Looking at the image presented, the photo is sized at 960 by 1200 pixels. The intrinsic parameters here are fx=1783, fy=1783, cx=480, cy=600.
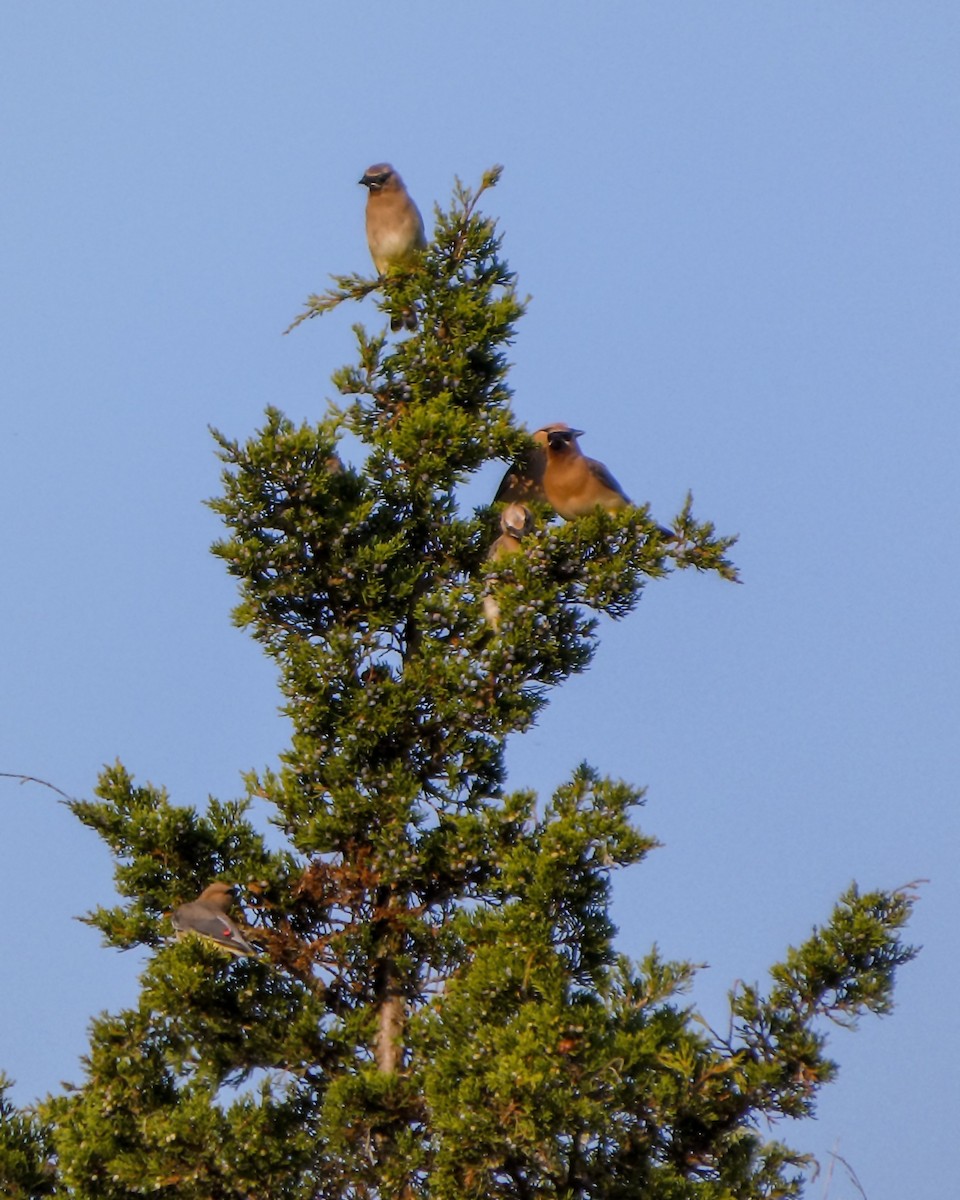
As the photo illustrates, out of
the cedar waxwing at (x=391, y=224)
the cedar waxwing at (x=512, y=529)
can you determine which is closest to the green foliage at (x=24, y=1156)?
the cedar waxwing at (x=512, y=529)

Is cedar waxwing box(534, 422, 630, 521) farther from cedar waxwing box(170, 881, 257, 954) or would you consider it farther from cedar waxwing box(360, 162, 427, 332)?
cedar waxwing box(170, 881, 257, 954)

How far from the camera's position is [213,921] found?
5.03 meters

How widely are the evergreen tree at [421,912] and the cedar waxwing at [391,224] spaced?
1.14 metres

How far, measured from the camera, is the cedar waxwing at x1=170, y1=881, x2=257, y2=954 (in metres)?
4.99

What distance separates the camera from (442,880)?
5.24 metres

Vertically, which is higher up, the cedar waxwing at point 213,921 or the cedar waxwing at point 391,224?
the cedar waxwing at point 391,224

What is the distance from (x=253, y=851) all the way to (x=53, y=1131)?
0.96 metres

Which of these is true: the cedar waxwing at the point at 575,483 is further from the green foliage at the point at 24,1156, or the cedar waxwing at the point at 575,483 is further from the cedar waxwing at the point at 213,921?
the green foliage at the point at 24,1156

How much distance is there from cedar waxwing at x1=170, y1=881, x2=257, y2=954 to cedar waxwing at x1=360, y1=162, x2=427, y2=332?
263 cm

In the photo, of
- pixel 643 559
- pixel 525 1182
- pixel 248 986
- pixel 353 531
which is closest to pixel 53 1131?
pixel 248 986

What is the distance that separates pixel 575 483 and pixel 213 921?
2.07m

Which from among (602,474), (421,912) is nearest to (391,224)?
(602,474)

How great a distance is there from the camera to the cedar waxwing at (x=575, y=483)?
6148 mm

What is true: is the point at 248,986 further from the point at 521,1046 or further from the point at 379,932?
the point at 521,1046
